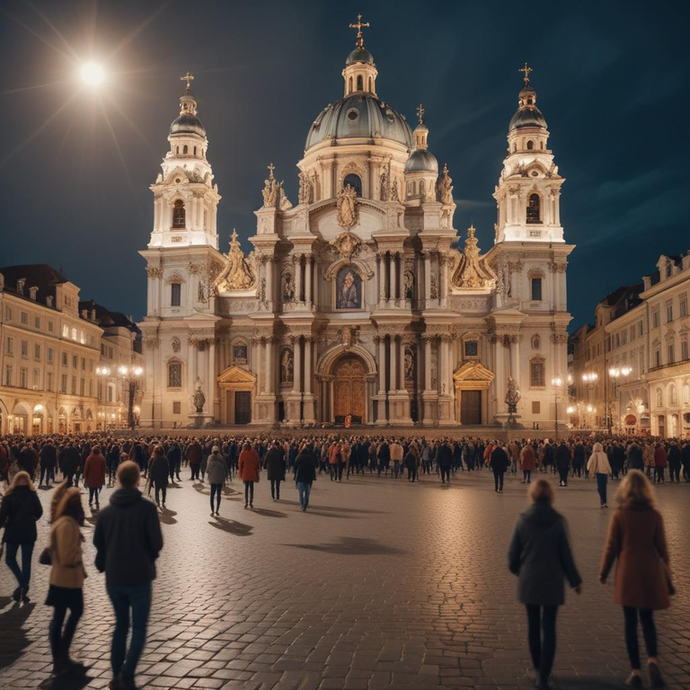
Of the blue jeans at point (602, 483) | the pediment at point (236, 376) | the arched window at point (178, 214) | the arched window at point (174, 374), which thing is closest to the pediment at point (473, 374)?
the pediment at point (236, 376)

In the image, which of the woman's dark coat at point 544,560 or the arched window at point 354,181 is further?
the arched window at point 354,181

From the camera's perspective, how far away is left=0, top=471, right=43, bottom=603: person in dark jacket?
32.2 ft

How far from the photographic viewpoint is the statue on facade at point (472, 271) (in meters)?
60.6

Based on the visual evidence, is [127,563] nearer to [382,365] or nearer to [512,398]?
[512,398]

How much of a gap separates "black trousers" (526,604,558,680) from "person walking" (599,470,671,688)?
0.61 meters

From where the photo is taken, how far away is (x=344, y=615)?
371 inches

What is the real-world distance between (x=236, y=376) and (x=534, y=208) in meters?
27.2

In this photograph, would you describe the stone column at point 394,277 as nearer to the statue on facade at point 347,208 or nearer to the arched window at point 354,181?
the statue on facade at point 347,208

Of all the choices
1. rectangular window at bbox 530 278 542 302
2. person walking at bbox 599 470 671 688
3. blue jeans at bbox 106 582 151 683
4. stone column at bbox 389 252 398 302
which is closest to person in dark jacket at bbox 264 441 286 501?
blue jeans at bbox 106 582 151 683

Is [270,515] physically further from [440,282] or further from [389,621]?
[440,282]

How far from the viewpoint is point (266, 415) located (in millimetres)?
57469

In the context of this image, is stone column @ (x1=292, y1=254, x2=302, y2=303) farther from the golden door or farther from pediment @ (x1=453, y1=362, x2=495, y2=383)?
pediment @ (x1=453, y1=362, x2=495, y2=383)

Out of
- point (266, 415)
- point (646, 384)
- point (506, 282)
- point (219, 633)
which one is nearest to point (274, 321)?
point (266, 415)

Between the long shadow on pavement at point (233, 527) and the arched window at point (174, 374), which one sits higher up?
the arched window at point (174, 374)
